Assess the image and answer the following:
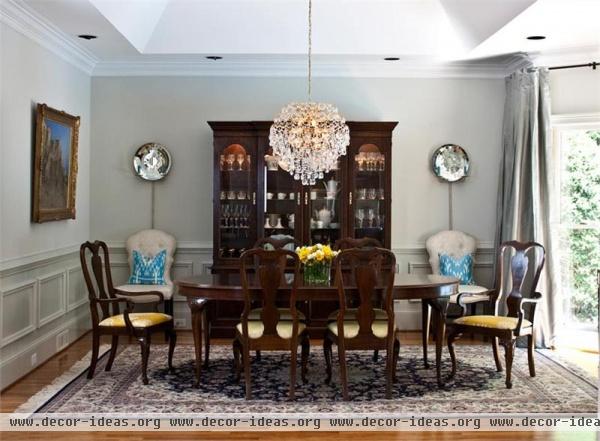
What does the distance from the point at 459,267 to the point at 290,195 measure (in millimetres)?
1835

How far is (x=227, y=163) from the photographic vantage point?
655 centimetres

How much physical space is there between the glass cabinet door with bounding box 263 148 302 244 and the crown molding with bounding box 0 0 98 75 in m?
2.00

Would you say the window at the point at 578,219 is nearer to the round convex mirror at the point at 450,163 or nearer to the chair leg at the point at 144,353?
the round convex mirror at the point at 450,163

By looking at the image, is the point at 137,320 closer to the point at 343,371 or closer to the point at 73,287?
the point at 343,371

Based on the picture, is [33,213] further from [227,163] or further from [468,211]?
[468,211]

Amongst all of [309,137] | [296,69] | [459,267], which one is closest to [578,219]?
[459,267]

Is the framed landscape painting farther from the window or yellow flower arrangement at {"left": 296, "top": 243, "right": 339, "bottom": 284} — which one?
the window

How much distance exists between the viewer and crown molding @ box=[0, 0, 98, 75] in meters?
4.77

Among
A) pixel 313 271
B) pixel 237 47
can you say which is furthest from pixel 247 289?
pixel 237 47

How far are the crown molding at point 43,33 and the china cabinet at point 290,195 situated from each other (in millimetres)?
1469

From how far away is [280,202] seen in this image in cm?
659

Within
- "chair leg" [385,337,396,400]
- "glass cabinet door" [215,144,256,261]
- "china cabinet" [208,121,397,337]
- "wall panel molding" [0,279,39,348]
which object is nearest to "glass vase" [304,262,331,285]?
"chair leg" [385,337,396,400]

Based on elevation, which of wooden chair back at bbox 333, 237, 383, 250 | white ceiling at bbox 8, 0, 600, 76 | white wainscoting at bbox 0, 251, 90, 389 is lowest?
white wainscoting at bbox 0, 251, 90, 389

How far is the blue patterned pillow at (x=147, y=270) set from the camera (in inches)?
259
